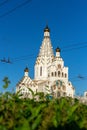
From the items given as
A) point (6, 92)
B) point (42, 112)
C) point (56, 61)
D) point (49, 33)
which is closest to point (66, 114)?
point (42, 112)

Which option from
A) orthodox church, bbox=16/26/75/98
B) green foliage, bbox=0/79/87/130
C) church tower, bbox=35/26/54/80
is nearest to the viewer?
green foliage, bbox=0/79/87/130

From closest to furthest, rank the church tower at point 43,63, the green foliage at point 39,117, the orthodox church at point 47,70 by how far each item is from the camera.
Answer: the green foliage at point 39,117 < the orthodox church at point 47,70 < the church tower at point 43,63

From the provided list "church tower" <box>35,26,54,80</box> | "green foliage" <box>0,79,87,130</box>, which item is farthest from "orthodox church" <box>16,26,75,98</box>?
"green foliage" <box>0,79,87,130</box>

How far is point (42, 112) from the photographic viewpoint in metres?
2.19

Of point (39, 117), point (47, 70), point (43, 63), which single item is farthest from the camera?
point (47, 70)

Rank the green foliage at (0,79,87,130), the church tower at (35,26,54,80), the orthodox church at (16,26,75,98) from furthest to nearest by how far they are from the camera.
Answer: the church tower at (35,26,54,80), the orthodox church at (16,26,75,98), the green foliage at (0,79,87,130)

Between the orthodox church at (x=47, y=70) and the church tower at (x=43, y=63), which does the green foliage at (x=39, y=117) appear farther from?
the church tower at (x=43, y=63)

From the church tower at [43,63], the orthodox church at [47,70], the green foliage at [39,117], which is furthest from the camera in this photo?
the church tower at [43,63]

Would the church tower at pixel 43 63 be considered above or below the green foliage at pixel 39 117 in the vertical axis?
above

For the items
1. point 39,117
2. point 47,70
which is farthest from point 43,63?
point 39,117

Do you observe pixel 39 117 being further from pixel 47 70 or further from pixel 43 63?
pixel 47 70

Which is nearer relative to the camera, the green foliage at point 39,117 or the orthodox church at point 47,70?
the green foliage at point 39,117

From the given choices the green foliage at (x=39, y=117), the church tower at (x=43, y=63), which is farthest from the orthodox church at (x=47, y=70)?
the green foliage at (x=39, y=117)

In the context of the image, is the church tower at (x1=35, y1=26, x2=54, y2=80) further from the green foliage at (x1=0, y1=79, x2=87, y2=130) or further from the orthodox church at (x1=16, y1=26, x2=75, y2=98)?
the green foliage at (x1=0, y1=79, x2=87, y2=130)
